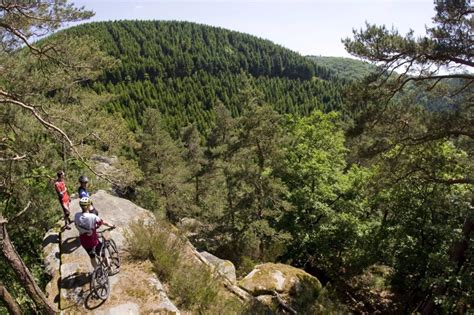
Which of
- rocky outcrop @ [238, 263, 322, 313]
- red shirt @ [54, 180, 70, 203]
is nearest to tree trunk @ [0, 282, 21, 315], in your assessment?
red shirt @ [54, 180, 70, 203]

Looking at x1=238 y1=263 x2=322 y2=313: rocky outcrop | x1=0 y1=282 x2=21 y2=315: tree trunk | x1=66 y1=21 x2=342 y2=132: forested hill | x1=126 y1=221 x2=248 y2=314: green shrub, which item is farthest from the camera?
x1=66 y1=21 x2=342 y2=132: forested hill

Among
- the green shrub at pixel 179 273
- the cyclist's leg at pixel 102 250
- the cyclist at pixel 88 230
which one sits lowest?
the green shrub at pixel 179 273

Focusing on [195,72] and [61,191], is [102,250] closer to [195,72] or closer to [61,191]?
[61,191]

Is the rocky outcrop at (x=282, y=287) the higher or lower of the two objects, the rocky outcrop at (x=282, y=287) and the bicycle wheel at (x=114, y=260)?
the lower

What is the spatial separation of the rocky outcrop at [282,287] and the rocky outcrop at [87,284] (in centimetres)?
366

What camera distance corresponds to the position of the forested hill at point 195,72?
8881 cm

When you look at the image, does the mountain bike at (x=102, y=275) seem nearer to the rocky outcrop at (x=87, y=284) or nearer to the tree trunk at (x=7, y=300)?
the rocky outcrop at (x=87, y=284)

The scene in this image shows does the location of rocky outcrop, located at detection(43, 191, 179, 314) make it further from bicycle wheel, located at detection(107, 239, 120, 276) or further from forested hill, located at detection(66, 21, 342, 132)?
forested hill, located at detection(66, 21, 342, 132)

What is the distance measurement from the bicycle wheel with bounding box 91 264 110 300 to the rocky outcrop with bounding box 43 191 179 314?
0.42 ft

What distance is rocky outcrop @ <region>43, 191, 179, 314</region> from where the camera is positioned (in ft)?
17.5

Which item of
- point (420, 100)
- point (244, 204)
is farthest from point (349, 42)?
point (244, 204)

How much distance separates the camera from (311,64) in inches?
5817

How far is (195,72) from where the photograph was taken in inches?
4641

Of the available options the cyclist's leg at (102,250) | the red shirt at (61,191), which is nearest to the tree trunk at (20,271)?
the cyclist's leg at (102,250)
